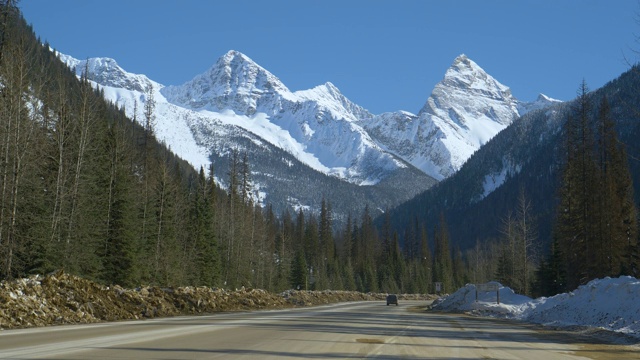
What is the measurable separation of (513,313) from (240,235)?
4339 centimetres

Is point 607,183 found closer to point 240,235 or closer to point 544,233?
point 240,235

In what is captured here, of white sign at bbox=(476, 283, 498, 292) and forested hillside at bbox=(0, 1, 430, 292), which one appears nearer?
forested hillside at bbox=(0, 1, 430, 292)

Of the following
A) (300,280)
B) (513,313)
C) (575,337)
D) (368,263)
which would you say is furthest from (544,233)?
(575,337)

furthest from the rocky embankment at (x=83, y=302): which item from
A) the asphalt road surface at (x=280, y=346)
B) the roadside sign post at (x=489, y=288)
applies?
the roadside sign post at (x=489, y=288)

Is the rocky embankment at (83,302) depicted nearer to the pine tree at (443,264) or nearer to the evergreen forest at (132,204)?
the evergreen forest at (132,204)

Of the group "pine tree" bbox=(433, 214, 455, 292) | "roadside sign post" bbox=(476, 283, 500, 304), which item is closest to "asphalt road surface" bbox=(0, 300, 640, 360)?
"roadside sign post" bbox=(476, 283, 500, 304)

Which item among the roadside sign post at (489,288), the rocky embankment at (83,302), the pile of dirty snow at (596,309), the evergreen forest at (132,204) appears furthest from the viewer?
the roadside sign post at (489,288)

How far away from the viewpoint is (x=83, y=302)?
24.8 metres

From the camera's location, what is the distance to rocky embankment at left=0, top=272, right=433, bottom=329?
20.7m

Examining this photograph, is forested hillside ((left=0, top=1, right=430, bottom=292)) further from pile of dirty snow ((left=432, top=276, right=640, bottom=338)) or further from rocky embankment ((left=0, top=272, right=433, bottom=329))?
pile of dirty snow ((left=432, top=276, right=640, bottom=338))

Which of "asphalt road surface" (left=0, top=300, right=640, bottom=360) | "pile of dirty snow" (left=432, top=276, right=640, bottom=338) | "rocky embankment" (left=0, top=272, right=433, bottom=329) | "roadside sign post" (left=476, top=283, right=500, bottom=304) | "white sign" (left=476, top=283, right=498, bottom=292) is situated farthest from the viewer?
"white sign" (left=476, top=283, right=498, bottom=292)

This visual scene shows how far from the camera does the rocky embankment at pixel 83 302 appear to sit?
20688mm

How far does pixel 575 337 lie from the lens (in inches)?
789

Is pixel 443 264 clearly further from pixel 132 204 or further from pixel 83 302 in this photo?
pixel 83 302
